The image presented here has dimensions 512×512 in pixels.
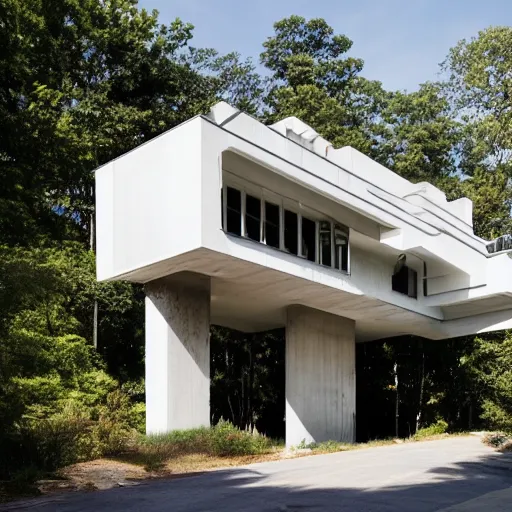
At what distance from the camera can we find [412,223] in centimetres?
2112

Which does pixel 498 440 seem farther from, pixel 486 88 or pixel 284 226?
pixel 486 88

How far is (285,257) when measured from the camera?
17.4 m

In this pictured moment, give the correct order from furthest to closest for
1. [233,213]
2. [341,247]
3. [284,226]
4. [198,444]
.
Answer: [341,247] < [284,226] < [233,213] < [198,444]

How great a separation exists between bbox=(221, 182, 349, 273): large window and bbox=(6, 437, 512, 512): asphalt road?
5500 mm

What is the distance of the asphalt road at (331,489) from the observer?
31.5 ft

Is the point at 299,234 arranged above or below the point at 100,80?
below

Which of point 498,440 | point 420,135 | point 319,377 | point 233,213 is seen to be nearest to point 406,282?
point 319,377

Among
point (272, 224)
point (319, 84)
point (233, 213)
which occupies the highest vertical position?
point (319, 84)

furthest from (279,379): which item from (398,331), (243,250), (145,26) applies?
(145,26)

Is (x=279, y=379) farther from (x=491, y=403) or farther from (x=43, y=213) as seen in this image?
(x=43, y=213)

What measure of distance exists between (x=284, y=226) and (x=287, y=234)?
0.23 m

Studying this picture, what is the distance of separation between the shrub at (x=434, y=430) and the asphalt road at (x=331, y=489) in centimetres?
1038

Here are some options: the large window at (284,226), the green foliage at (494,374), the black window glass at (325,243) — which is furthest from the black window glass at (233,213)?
the green foliage at (494,374)

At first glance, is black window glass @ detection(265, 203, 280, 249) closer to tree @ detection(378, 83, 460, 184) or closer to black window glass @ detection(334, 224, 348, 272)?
black window glass @ detection(334, 224, 348, 272)
